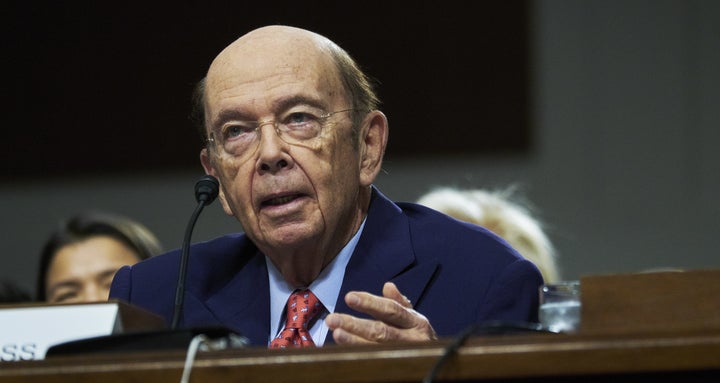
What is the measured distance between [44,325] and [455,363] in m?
0.72

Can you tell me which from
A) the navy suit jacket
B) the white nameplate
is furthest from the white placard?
the navy suit jacket

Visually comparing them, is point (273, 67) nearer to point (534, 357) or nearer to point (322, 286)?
point (322, 286)

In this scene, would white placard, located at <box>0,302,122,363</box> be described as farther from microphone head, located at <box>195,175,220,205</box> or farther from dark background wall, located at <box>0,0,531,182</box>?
dark background wall, located at <box>0,0,531,182</box>

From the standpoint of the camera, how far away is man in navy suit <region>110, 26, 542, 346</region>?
7.20 feet

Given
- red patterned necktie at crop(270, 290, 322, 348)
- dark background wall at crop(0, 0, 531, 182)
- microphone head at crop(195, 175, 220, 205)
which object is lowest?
red patterned necktie at crop(270, 290, 322, 348)

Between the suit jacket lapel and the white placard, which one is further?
the suit jacket lapel

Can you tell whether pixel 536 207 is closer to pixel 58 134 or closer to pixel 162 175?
pixel 162 175

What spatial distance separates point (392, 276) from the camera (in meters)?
2.27

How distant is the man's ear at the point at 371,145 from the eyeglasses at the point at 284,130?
0.40 feet

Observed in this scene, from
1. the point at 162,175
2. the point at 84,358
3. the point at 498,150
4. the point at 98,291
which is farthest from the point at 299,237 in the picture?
the point at 162,175

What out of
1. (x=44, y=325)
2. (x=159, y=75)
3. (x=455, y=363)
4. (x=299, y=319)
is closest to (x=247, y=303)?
(x=299, y=319)

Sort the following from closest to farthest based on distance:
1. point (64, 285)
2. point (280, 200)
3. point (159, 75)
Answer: point (280, 200), point (64, 285), point (159, 75)

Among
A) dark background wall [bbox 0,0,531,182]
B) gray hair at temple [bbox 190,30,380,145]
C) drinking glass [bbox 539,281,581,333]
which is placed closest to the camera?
drinking glass [bbox 539,281,581,333]

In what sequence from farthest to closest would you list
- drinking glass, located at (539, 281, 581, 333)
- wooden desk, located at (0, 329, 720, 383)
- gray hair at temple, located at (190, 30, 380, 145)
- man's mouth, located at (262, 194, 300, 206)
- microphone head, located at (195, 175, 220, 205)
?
gray hair at temple, located at (190, 30, 380, 145), man's mouth, located at (262, 194, 300, 206), microphone head, located at (195, 175, 220, 205), drinking glass, located at (539, 281, 581, 333), wooden desk, located at (0, 329, 720, 383)
